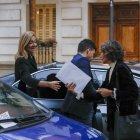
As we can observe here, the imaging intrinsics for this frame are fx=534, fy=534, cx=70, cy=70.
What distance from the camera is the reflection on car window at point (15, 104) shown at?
205 inches

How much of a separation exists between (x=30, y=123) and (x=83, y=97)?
149 centimetres

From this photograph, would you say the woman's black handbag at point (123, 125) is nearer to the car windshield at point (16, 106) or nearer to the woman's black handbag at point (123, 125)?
the woman's black handbag at point (123, 125)

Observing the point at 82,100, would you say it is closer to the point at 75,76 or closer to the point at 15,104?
the point at 75,76

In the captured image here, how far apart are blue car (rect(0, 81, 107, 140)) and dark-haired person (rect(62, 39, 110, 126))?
0.85m

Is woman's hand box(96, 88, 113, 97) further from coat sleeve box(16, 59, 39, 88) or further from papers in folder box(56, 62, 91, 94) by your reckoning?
coat sleeve box(16, 59, 39, 88)

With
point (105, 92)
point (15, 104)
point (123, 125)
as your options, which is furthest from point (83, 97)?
point (15, 104)

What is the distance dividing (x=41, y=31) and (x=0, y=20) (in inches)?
60.0

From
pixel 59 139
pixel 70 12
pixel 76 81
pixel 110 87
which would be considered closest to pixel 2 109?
pixel 59 139

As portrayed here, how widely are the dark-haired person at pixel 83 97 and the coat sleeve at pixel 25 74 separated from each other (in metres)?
0.52

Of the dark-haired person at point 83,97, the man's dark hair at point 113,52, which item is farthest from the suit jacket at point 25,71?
the man's dark hair at point 113,52

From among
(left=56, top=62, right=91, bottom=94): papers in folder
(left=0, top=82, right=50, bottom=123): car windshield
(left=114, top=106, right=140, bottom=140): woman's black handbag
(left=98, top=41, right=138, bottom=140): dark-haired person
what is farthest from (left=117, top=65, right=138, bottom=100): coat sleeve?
(left=0, top=82, right=50, bottom=123): car windshield

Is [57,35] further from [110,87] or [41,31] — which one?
[110,87]

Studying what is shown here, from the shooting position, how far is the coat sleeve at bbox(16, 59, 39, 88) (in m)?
6.73

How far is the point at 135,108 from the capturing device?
21.3 feet
